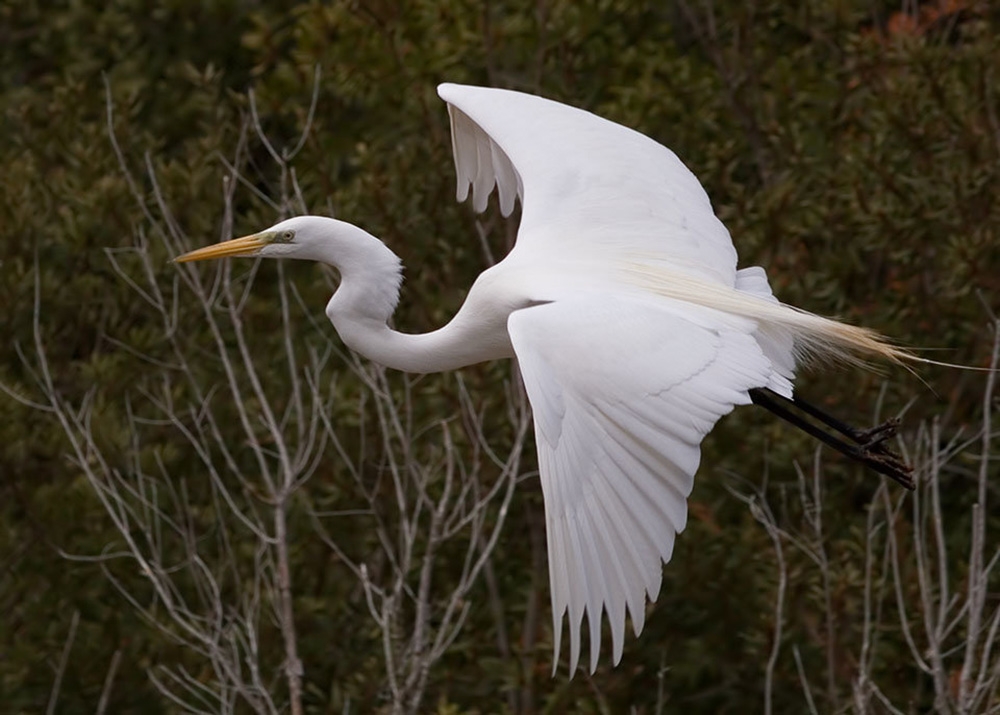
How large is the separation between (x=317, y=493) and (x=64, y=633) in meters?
1.01

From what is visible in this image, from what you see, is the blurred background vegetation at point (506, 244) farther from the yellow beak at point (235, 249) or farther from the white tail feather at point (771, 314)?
the white tail feather at point (771, 314)

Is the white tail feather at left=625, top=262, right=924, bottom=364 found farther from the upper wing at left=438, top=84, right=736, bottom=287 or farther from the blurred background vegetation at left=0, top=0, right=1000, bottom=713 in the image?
the blurred background vegetation at left=0, top=0, right=1000, bottom=713

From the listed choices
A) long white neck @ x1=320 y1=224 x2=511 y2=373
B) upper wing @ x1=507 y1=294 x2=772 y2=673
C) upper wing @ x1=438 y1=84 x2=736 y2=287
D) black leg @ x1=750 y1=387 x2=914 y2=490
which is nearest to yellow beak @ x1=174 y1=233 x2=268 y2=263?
long white neck @ x1=320 y1=224 x2=511 y2=373

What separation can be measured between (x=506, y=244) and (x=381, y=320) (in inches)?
73.6

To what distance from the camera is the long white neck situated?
5.54 meters

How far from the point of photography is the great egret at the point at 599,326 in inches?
173

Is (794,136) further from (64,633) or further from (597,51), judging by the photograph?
(64,633)

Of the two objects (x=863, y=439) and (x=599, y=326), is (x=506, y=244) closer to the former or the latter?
(x=863, y=439)

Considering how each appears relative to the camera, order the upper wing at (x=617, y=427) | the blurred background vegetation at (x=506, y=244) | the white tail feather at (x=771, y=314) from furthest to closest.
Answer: the blurred background vegetation at (x=506, y=244) → the white tail feather at (x=771, y=314) → the upper wing at (x=617, y=427)

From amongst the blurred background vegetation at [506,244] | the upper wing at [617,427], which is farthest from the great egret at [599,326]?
the blurred background vegetation at [506,244]

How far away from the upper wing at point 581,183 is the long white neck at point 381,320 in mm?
280

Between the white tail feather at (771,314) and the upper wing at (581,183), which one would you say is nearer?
the white tail feather at (771,314)

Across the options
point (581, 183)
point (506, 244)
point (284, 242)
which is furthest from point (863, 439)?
point (506, 244)

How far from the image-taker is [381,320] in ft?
18.4
